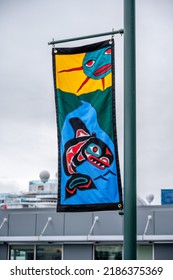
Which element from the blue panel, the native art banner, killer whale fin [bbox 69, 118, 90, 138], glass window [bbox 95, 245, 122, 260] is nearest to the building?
glass window [bbox 95, 245, 122, 260]

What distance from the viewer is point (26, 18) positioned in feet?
60.4

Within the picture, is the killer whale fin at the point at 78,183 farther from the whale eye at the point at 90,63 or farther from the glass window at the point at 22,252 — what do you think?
the glass window at the point at 22,252

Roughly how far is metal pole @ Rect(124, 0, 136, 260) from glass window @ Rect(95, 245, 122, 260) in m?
13.2

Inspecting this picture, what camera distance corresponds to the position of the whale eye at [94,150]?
883cm

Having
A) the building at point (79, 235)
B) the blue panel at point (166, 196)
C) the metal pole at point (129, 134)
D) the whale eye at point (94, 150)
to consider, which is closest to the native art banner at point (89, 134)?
the whale eye at point (94, 150)

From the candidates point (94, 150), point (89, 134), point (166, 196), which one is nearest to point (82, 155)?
point (94, 150)

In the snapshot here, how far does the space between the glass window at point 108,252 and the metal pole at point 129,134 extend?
1320 centimetres

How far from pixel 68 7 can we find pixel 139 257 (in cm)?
936

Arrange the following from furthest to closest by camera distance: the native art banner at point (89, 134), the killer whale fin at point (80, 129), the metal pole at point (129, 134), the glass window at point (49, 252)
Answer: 1. the glass window at point (49, 252)
2. the killer whale fin at point (80, 129)
3. the native art banner at point (89, 134)
4. the metal pole at point (129, 134)

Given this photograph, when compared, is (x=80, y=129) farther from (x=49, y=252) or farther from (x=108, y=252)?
(x=49, y=252)

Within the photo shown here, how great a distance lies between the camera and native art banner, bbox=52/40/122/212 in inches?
345
